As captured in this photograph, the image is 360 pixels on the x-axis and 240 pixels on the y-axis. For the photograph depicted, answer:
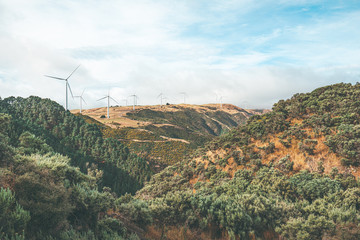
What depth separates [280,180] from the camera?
67.9ft

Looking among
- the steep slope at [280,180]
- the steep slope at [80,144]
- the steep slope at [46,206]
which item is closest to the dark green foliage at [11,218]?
the steep slope at [46,206]

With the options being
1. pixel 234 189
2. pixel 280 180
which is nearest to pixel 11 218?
Answer: pixel 234 189

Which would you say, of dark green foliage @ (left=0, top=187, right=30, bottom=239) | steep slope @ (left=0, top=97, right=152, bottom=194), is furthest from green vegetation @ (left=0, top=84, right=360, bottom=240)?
steep slope @ (left=0, top=97, right=152, bottom=194)

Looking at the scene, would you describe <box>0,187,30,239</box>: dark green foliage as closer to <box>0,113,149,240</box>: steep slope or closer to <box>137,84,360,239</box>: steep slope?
<box>0,113,149,240</box>: steep slope

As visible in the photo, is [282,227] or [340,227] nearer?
[340,227]

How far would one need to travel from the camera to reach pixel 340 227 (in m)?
11.8

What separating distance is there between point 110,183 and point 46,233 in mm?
61019

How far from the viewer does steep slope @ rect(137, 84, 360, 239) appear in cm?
1287

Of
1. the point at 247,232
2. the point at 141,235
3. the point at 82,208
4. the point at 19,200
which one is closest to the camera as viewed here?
the point at 19,200

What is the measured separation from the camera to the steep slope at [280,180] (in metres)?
12.9

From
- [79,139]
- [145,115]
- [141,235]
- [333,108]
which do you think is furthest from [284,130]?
[145,115]

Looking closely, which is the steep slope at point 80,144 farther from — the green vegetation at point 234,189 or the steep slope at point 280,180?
the steep slope at point 280,180

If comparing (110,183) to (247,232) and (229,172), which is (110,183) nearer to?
(229,172)

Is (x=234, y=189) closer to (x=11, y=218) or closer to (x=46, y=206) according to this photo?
(x=46, y=206)
